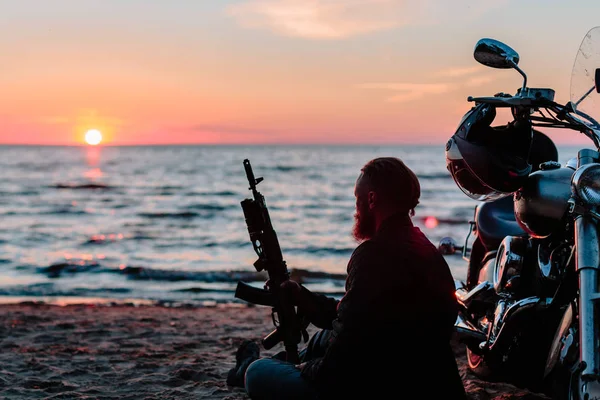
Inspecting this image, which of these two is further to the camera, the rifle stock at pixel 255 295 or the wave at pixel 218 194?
the wave at pixel 218 194

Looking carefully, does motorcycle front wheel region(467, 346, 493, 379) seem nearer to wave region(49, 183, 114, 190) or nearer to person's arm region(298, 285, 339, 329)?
person's arm region(298, 285, 339, 329)

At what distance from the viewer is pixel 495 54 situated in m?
3.84

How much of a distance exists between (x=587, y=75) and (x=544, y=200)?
0.68 m

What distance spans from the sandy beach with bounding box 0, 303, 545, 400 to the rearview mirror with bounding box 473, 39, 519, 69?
5.56 feet

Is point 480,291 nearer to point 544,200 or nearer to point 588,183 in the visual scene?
point 544,200

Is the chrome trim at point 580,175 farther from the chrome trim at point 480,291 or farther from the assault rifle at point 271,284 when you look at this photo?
the assault rifle at point 271,284

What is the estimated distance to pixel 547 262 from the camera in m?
3.82

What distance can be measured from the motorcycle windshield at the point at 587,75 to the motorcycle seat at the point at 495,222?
144cm

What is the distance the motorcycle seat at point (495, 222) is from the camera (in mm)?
5125

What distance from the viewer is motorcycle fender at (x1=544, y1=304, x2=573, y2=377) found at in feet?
11.3

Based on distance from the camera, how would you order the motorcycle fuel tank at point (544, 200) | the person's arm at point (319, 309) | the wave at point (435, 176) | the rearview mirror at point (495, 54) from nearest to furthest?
the motorcycle fuel tank at point (544, 200) → the rearview mirror at point (495, 54) → the person's arm at point (319, 309) → the wave at point (435, 176)

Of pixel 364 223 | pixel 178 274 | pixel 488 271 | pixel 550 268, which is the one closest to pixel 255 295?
pixel 364 223

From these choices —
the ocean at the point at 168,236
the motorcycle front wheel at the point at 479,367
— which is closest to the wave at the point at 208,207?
the ocean at the point at 168,236

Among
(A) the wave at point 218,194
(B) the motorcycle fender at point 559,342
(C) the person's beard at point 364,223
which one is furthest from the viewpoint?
(A) the wave at point 218,194
